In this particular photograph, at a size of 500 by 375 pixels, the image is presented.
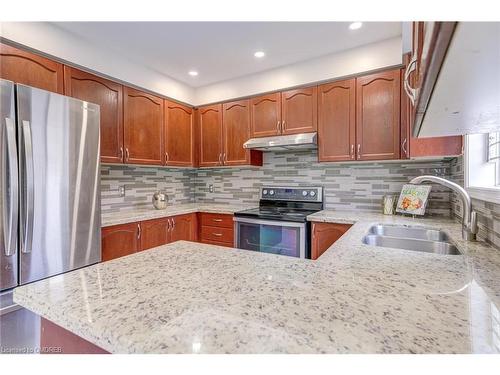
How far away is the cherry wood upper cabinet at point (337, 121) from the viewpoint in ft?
7.96

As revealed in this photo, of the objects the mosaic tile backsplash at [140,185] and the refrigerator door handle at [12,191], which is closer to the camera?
the refrigerator door handle at [12,191]

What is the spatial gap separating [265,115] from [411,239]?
1.91 meters

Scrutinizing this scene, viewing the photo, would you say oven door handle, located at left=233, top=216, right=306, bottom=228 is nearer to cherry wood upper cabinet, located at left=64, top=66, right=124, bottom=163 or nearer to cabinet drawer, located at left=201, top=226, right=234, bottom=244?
cabinet drawer, located at left=201, top=226, right=234, bottom=244

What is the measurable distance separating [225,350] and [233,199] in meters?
3.02

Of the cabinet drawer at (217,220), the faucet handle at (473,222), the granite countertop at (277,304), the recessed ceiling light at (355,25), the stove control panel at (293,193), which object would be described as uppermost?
the recessed ceiling light at (355,25)

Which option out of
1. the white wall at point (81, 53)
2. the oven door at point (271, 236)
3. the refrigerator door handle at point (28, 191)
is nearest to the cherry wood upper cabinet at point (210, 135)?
the white wall at point (81, 53)

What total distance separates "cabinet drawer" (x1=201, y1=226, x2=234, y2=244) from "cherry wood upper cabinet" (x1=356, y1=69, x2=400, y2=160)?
5.19ft

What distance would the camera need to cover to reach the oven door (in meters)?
2.33

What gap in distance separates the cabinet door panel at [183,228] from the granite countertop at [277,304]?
182 centimetres

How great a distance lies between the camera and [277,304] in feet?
1.95

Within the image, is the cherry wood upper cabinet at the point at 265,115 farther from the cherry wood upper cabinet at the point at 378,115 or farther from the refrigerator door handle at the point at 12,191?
the refrigerator door handle at the point at 12,191

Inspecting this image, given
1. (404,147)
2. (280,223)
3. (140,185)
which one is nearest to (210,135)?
(140,185)

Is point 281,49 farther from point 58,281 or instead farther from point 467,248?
point 58,281

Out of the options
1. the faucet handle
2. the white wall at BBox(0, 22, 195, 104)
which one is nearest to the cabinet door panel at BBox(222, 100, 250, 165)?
the white wall at BBox(0, 22, 195, 104)
